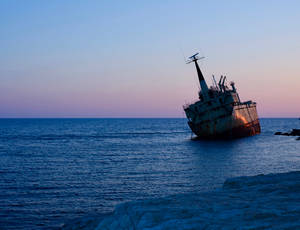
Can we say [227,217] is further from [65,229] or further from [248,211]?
[65,229]

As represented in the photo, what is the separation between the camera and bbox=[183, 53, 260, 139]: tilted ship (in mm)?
64688

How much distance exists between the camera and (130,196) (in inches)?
879

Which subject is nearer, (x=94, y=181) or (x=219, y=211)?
(x=219, y=211)

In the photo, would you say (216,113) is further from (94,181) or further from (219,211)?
(219,211)

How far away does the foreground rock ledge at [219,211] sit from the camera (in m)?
7.38

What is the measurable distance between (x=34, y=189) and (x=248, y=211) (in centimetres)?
2080

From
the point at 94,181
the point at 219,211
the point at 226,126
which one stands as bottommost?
the point at 94,181

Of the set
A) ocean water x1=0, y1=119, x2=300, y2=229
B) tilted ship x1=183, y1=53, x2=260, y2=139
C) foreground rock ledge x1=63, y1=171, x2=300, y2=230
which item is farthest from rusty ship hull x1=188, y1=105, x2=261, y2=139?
foreground rock ledge x1=63, y1=171, x2=300, y2=230

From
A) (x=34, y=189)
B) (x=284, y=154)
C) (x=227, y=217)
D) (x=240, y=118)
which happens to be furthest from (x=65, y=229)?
(x=240, y=118)

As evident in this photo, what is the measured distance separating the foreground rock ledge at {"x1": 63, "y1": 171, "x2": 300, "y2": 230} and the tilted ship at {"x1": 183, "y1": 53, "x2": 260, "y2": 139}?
5367 cm

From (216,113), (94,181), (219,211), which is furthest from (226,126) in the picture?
(219,211)

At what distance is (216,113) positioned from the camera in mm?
64812

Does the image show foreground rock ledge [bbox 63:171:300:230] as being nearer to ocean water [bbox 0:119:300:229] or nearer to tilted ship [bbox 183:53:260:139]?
ocean water [bbox 0:119:300:229]

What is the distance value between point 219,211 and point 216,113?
A: 57.7m
